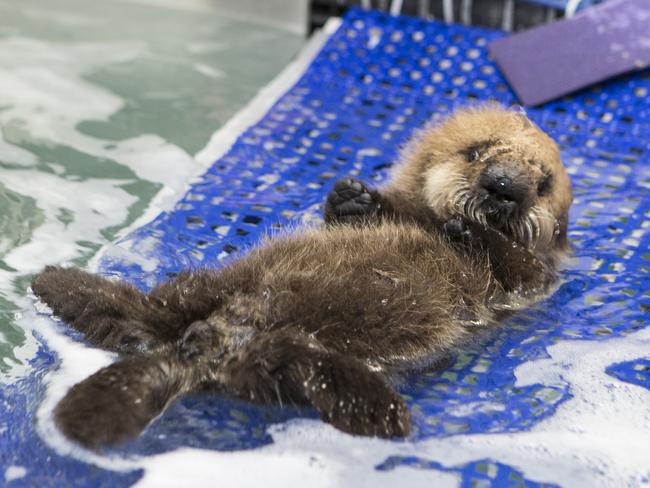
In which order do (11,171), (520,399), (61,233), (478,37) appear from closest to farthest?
(520,399) < (61,233) < (11,171) < (478,37)

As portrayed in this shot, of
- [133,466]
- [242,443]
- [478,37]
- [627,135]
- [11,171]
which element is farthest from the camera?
[478,37]

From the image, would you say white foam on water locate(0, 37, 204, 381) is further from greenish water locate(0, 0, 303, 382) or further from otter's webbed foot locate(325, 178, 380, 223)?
otter's webbed foot locate(325, 178, 380, 223)

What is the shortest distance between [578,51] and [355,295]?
297 cm

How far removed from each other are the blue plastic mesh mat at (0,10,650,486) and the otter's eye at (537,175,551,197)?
349 mm

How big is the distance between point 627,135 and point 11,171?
2.92 metres

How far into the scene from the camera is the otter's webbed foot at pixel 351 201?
3123mm

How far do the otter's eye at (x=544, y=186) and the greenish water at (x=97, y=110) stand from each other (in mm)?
1514

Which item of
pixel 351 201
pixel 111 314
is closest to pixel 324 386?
pixel 111 314

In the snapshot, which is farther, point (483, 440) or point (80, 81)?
point (80, 81)

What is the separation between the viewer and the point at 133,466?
2047mm

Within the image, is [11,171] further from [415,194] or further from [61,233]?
[415,194]

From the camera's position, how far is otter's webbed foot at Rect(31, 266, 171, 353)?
2.40 m

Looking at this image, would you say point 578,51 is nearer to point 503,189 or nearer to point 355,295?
point 503,189

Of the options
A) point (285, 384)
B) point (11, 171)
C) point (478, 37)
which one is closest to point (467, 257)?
point (285, 384)
